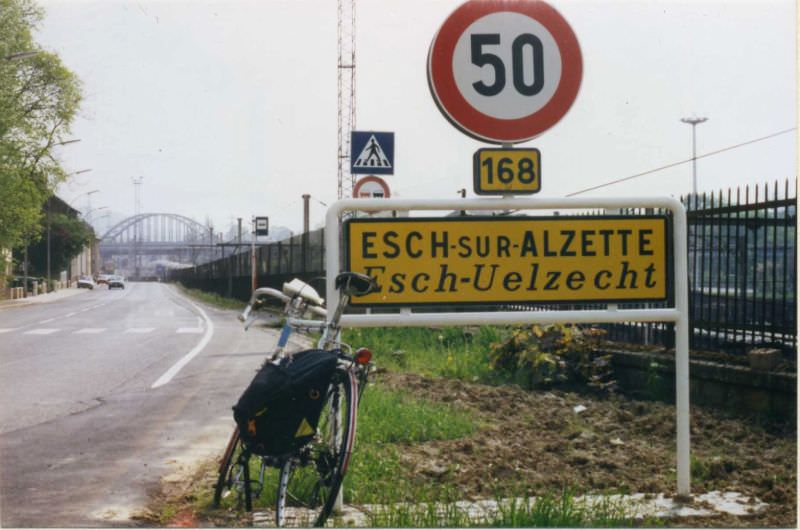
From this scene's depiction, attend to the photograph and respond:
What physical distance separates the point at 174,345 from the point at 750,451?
1307 cm

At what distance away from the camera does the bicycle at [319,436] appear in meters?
3.73

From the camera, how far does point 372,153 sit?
468 inches

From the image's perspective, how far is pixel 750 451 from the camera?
5594mm

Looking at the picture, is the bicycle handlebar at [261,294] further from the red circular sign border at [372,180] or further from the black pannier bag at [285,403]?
the red circular sign border at [372,180]

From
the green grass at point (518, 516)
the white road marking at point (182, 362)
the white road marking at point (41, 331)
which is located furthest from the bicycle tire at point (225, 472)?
the white road marking at point (41, 331)

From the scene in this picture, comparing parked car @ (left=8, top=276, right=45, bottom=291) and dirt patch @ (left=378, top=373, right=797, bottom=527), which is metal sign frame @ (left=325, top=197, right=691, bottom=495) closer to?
dirt patch @ (left=378, top=373, right=797, bottom=527)

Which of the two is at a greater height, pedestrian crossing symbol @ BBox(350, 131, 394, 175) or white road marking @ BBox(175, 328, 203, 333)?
pedestrian crossing symbol @ BBox(350, 131, 394, 175)

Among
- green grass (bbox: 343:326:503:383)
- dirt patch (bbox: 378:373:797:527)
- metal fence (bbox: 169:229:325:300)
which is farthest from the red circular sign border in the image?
dirt patch (bbox: 378:373:797:527)

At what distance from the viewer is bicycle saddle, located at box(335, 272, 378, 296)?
404cm

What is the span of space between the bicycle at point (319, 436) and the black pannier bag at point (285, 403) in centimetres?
7

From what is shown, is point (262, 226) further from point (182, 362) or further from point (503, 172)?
point (503, 172)

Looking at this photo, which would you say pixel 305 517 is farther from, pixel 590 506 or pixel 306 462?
pixel 590 506

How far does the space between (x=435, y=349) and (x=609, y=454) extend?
6.60m

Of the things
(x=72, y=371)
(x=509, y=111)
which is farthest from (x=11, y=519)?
(x=72, y=371)
